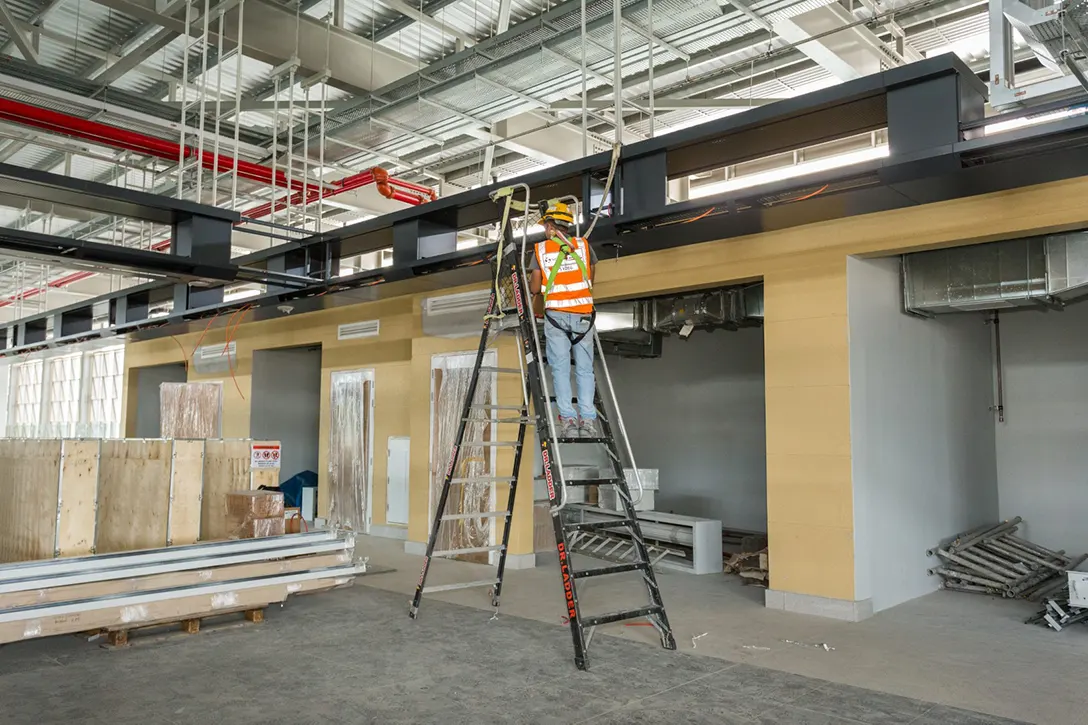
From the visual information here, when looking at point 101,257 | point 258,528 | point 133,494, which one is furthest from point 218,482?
point 101,257

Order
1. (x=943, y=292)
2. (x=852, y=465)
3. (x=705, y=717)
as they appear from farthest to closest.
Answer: (x=943, y=292) → (x=852, y=465) → (x=705, y=717)

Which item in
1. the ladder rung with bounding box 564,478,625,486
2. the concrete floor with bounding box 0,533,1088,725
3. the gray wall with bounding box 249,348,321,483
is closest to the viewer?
the concrete floor with bounding box 0,533,1088,725

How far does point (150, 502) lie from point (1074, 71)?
608cm

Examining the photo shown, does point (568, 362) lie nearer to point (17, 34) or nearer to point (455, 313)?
point (455, 313)

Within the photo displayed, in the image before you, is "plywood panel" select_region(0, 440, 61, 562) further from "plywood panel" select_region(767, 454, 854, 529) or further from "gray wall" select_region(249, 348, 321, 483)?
"gray wall" select_region(249, 348, 321, 483)

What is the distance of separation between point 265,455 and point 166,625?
7.39 ft

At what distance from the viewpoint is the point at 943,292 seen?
6242 millimetres

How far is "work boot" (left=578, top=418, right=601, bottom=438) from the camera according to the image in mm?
5152

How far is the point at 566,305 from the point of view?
500cm

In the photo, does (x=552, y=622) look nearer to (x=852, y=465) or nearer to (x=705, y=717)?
(x=705, y=717)

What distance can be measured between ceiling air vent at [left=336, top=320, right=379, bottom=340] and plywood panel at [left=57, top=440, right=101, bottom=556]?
15.8 ft

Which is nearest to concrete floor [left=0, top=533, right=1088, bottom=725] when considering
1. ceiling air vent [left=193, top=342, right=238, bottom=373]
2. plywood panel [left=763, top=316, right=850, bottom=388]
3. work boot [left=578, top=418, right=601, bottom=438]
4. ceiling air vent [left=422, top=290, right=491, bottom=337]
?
work boot [left=578, top=418, right=601, bottom=438]

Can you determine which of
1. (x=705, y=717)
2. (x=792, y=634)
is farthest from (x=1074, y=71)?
(x=792, y=634)

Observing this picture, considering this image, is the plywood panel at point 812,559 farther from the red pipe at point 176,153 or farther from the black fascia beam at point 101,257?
the red pipe at point 176,153
